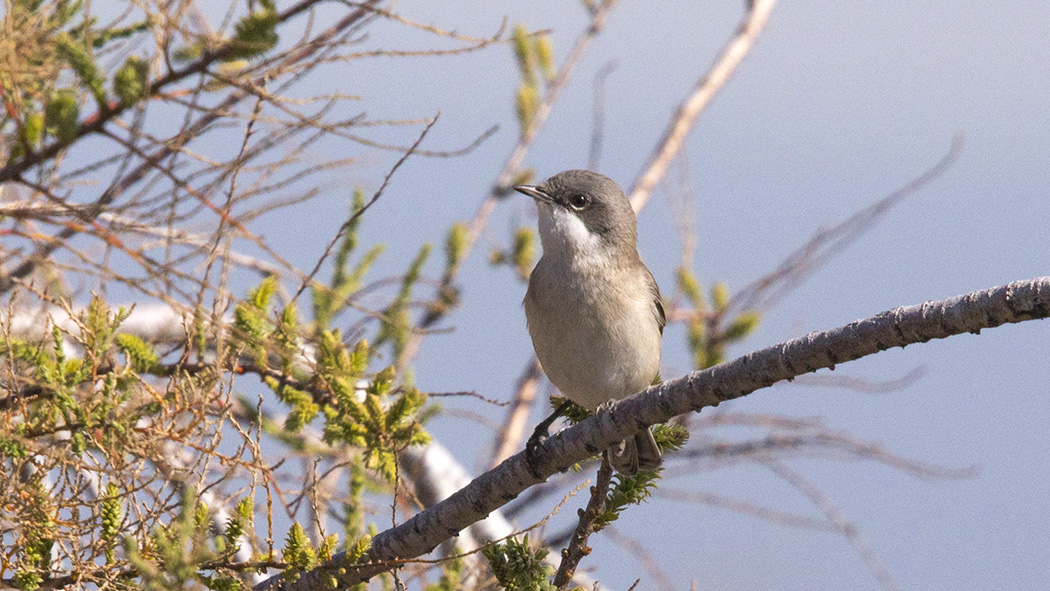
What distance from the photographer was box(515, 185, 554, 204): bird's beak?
526cm

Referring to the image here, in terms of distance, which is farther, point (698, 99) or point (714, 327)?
point (698, 99)

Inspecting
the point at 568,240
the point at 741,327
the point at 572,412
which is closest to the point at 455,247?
the point at 741,327

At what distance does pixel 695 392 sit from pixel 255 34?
2.20m

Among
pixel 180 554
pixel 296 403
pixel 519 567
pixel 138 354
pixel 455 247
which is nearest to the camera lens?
pixel 180 554

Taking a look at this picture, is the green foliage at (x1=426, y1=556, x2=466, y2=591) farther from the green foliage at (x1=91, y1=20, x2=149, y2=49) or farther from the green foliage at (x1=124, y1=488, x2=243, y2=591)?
the green foliage at (x1=91, y1=20, x2=149, y2=49)

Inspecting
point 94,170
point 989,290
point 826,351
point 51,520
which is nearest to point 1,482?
point 51,520

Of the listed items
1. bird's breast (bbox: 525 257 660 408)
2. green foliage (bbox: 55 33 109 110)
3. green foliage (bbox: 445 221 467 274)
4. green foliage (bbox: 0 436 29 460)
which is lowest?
green foliage (bbox: 0 436 29 460)

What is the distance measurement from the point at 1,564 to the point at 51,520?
0.21m

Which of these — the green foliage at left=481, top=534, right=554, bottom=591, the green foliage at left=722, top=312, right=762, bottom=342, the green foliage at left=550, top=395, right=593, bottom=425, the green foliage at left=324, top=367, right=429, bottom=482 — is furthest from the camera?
the green foliage at left=722, top=312, right=762, bottom=342

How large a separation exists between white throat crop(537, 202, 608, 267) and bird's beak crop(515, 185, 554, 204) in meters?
0.06

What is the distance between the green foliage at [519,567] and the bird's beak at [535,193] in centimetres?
239

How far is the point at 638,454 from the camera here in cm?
385

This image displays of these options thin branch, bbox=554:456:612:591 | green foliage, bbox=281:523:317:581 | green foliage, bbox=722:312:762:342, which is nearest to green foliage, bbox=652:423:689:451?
thin branch, bbox=554:456:612:591

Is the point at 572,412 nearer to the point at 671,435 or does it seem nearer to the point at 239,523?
the point at 671,435
